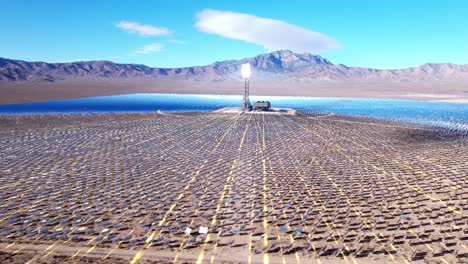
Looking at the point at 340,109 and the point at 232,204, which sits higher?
the point at 340,109

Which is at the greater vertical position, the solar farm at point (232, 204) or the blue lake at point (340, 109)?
the blue lake at point (340, 109)

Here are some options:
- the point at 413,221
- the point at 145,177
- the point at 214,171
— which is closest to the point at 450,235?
the point at 413,221

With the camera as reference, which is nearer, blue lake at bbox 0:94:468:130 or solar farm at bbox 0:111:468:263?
solar farm at bbox 0:111:468:263

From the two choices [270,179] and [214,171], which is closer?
[270,179]

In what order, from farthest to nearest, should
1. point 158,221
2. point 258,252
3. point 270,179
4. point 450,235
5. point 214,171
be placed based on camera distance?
point 214,171 < point 270,179 < point 158,221 < point 450,235 < point 258,252

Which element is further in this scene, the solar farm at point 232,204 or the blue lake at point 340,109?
the blue lake at point 340,109

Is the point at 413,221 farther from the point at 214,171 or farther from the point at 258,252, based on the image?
the point at 214,171

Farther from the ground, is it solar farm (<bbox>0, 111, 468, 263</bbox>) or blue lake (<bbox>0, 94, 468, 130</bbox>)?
blue lake (<bbox>0, 94, 468, 130</bbox>)

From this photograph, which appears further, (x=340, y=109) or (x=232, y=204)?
(x=340, y=109)
